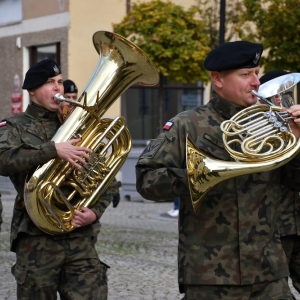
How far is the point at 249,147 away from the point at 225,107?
341 millimetres

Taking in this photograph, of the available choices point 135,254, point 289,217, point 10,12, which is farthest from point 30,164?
point 10,12

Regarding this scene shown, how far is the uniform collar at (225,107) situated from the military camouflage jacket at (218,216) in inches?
3.2

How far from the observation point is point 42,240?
521 cm

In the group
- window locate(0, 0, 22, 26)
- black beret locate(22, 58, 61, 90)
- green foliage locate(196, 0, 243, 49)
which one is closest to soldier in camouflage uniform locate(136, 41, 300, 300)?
black beret locate(22, 58, 61, 90)

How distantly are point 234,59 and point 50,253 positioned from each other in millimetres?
1712

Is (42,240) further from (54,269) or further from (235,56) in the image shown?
(235,56)

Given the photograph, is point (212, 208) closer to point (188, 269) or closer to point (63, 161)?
point (188, 269)

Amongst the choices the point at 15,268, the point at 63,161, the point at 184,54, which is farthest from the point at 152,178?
the point at 184,54

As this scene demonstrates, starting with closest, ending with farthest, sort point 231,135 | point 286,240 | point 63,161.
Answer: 1. point 231,135
2. point 63,161
3. point 286,240

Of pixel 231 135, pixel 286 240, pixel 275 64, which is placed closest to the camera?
pixel 231 135

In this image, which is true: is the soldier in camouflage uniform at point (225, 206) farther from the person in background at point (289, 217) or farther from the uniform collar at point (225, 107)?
the person in background at point (289, 217)

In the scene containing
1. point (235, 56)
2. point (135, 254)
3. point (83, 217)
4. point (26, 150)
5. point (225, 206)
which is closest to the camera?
point (225, 206)

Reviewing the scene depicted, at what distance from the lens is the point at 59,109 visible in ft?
17.7

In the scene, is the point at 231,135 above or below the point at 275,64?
above
